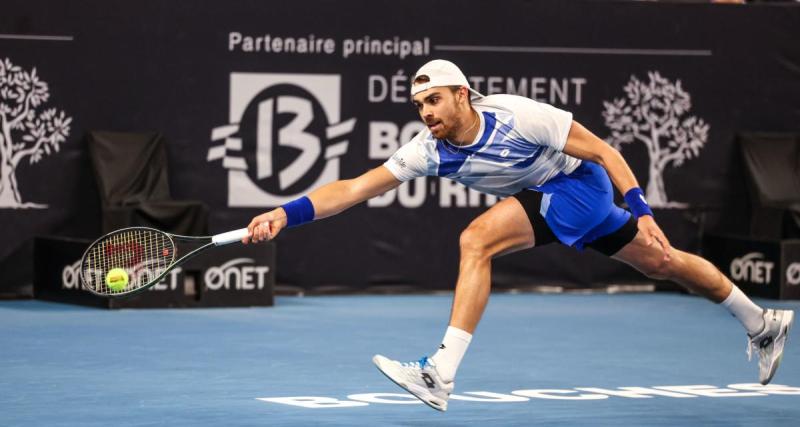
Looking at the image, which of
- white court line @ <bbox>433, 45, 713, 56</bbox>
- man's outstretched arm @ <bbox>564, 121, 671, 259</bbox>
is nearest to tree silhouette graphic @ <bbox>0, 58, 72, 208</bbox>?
white court line @ <bbox>433, 45, 713, 56</bbox>

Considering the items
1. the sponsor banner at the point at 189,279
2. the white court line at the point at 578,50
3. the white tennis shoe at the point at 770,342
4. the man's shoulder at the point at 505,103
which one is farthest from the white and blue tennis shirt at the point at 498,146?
the white court line at the point at 578,50

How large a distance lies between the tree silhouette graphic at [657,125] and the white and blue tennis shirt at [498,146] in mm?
5956

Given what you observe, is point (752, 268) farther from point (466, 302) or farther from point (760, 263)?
point (466, 302)

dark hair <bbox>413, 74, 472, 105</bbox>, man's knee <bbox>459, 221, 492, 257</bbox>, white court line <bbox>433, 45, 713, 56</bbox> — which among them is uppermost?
white court line <bbox>433, 45, 713, 56</bbox>

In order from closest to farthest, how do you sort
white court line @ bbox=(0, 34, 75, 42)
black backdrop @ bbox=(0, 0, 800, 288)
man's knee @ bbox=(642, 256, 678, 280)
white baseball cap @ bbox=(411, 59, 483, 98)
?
white baseball cap @ bbox=(411, 59, 483, 98) → man's knee @ bbox=(642, 256, 678, 280) → white court line @ bbox=(0, 34, 75, 42) → black backdrop @ bbox=(0, 0, 800, 288)

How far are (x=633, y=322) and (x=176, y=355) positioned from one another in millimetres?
3740

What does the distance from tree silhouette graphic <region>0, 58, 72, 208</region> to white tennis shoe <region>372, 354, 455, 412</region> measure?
18.8 ft

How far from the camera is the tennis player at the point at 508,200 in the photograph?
21.9 ft

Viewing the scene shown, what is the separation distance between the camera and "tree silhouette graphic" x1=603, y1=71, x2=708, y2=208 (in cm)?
1303

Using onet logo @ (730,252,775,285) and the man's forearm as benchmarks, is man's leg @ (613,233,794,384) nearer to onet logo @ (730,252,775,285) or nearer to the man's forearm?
the man's forearm

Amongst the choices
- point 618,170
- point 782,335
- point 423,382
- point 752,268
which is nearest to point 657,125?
point 752,268

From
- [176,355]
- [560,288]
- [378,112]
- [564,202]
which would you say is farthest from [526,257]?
[564,202]

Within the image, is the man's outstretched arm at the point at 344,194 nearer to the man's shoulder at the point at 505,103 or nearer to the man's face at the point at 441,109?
the man's face at the point at 441,109

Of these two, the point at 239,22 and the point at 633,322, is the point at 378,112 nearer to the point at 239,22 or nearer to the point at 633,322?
the point at 239,22
